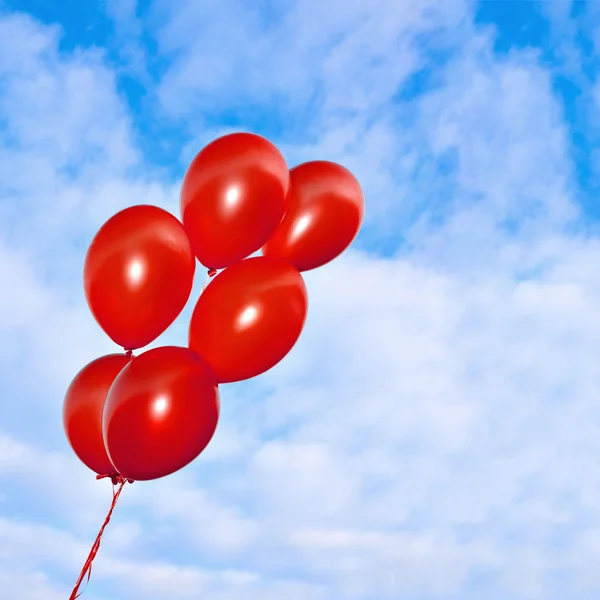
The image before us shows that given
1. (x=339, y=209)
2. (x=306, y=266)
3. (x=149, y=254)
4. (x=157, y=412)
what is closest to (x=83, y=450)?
(x=157, y=412)

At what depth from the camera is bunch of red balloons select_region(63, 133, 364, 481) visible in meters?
3.33

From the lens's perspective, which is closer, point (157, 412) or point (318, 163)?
point (157, 412)

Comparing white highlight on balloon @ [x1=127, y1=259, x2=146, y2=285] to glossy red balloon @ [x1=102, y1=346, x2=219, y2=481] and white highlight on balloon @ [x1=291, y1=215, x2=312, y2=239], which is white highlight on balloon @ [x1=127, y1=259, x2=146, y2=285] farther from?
white highlight on balloon @ [x1=291, y1=215, x2=312, y2=239]

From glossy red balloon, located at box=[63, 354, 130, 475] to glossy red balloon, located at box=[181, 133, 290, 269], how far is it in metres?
0.69

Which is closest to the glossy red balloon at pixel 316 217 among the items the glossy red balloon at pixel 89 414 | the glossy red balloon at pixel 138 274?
the glossy red balloon at pixel 138 274

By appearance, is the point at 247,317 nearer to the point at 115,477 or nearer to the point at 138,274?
the point at 138,274

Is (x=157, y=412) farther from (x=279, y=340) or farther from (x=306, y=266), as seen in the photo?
(x=306, y=266)

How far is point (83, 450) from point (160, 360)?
679 mm

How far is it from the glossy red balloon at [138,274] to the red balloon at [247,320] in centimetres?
14

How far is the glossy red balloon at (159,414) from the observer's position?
129 inches

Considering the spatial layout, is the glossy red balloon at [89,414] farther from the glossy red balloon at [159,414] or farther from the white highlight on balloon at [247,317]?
the white highlight on balloon at [247,317]

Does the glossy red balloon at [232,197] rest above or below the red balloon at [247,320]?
above

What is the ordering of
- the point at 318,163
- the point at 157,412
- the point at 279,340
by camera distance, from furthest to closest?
the point at 318,163, the point at 279,340, the point at 157,412

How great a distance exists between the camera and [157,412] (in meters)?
3.28
